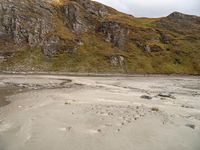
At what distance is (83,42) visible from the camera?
156m

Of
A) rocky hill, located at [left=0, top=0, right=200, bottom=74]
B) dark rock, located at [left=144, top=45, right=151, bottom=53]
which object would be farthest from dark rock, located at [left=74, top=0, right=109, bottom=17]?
dark rock, located at [left=144, top=45, right=151, bottom=53]

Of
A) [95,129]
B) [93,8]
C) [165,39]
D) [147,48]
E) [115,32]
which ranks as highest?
[93,8]

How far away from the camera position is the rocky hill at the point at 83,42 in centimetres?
13950

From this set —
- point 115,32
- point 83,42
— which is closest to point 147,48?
point 115,32

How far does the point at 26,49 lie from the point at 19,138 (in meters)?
127

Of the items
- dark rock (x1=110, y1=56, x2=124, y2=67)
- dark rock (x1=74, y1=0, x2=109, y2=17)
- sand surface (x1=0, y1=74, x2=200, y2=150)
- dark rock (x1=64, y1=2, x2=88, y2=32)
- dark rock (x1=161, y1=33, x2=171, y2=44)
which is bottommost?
sand surface (x1=0, y1=74, x2=200, y2=150)

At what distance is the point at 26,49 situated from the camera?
5635 inches

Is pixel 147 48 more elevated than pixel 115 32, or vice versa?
pixel 115 32

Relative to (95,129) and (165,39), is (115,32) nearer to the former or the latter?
(165,39)

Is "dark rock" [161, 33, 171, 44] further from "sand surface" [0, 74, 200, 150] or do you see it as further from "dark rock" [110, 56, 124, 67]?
"sand surface" [0, 74, 200, 150]

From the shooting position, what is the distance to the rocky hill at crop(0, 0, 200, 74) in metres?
140

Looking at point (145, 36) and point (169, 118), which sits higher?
point (145, 36)

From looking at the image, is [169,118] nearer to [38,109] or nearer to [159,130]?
[159,130]

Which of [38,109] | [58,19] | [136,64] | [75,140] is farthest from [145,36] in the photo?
[75,140]
